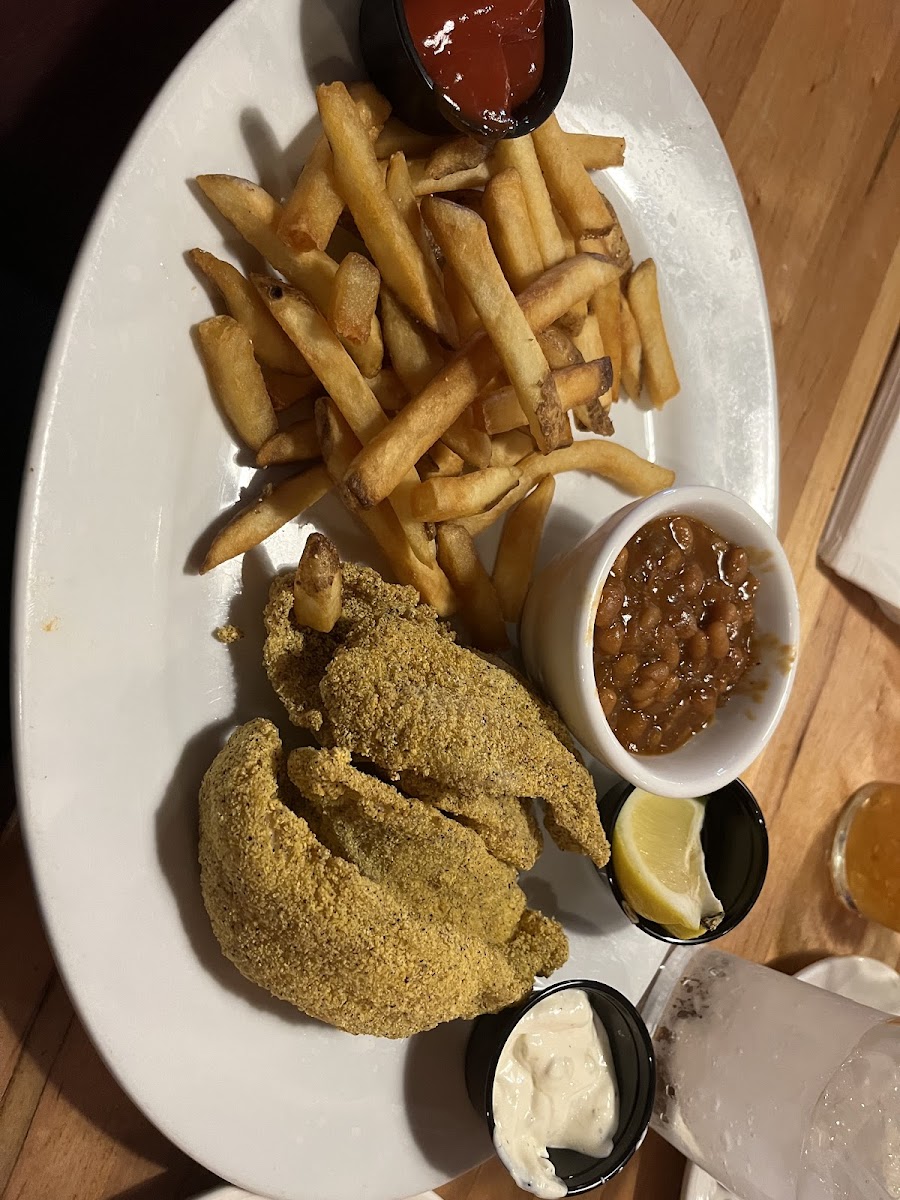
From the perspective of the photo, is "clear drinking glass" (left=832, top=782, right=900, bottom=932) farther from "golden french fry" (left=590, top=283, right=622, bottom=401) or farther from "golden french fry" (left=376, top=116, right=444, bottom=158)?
"golden french fry" (left=376, top=116, right=444, bottom=158)

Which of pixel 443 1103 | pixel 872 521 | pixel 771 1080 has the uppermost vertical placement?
pixel 872 521

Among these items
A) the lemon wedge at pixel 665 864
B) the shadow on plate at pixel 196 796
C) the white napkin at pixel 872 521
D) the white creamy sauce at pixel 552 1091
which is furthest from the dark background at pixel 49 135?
the white napkin at pixel 872 521

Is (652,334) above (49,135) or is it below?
below

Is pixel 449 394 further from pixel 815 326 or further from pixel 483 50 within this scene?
pixel 815 326

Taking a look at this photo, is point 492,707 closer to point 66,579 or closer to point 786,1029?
point 66,579

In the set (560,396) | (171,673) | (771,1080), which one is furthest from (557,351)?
(771,1080)

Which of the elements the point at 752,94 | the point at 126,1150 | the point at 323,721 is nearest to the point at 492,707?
the point at 323,721
